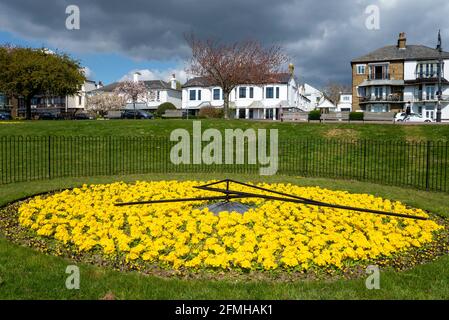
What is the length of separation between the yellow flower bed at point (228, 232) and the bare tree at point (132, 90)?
74.3m

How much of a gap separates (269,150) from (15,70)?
4252 centimetres

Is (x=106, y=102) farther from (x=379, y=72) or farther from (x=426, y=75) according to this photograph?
(x=426, y=75)

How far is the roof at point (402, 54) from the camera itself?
204 ft

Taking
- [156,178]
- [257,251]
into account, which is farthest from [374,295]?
[156,178]

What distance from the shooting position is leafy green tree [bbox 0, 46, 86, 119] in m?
50.1

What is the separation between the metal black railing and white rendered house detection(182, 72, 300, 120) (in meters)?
41.3

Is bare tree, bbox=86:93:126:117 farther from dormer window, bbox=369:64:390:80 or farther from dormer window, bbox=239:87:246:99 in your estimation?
dormer window, bbox=369:64:390:80

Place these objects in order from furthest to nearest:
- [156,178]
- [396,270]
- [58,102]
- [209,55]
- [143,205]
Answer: [58,102]
[209,55]
[156,178]
[143,205]
[396,270]

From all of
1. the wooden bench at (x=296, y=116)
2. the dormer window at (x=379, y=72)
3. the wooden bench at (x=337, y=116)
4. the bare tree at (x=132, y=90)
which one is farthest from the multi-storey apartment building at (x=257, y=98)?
the wooden bench at (x=337, y=116)

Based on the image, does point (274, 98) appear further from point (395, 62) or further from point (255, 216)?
point (255, 216)

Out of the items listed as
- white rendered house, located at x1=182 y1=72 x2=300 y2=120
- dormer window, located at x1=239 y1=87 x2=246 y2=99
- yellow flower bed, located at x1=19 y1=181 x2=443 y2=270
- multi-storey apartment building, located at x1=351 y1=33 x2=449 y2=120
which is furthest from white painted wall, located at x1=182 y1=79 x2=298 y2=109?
yellow flower bed, located at x1=19 y1=181 x2=443 y2=270

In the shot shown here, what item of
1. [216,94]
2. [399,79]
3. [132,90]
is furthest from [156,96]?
[399,79]

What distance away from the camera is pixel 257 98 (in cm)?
6406

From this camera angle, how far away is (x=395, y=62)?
6375cm
